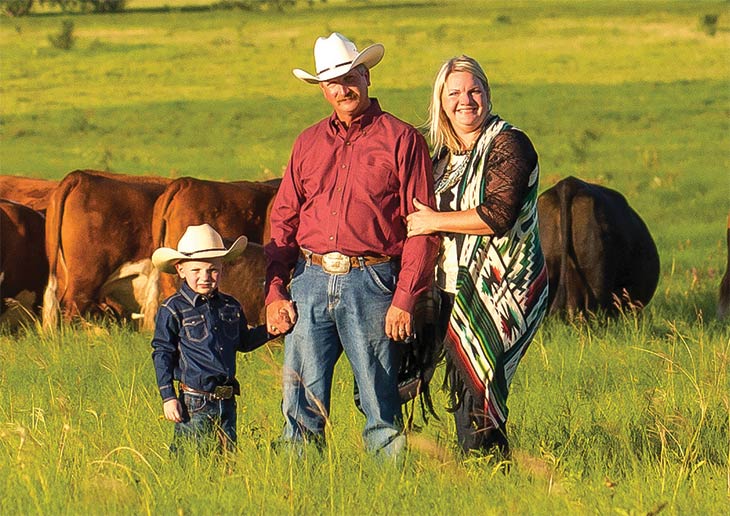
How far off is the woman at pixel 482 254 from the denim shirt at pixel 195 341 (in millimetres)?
875

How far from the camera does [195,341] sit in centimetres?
594

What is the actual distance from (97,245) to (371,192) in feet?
21.6

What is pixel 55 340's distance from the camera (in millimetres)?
→ 9812

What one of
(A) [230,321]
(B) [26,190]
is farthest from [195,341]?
(B) [26,190]

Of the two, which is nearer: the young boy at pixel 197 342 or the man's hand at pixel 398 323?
the man's hand at pixel 398 323

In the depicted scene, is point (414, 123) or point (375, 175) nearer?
point (375, 175)

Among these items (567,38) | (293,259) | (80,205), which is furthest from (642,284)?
(567,38)

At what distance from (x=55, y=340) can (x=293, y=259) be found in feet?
14.3

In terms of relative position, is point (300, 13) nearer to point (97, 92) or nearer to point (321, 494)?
point (97, 92)

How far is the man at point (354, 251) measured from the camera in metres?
5.59

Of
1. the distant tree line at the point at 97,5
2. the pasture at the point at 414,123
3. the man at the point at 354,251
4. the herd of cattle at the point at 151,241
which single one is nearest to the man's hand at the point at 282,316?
the man at the point at 354,251

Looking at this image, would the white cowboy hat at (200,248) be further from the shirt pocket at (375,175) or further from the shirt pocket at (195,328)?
the shirt pocket at (375,175)

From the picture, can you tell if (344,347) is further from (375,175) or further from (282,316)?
(375,175)

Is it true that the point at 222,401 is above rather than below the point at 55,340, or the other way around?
above
